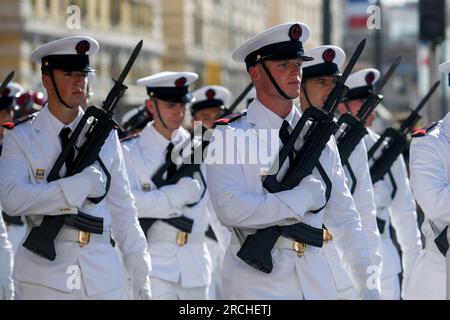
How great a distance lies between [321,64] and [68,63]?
199 centimetres

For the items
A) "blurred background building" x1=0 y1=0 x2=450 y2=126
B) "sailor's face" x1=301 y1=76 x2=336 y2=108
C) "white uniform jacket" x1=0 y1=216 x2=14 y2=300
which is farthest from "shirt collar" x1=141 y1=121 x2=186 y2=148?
Result: "blurred background building" x1=0 y1=0 x2=450 y2=126

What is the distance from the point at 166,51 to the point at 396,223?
6053 centimetres

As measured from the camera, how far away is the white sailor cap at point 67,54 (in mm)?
7852

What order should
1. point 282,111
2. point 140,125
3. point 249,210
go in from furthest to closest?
1. point 140,125
2. point 282,111
3. point 249,210

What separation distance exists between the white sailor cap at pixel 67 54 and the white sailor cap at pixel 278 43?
1131 millimetres

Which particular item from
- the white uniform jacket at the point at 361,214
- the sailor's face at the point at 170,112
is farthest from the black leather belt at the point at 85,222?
the sailor's face at the point at 170,112

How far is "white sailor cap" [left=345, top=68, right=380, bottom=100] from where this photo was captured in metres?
10.5

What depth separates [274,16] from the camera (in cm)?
9275

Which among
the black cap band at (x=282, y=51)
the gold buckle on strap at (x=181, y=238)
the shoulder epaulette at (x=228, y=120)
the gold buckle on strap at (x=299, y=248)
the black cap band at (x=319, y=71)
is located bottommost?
the gold buckle on strap at (x=181, y=238)

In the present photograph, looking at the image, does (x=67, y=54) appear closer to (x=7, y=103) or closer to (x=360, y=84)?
(x=7, y=103)

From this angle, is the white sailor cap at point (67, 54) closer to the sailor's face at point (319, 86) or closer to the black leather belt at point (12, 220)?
the sailor's face at point (319, 86)
